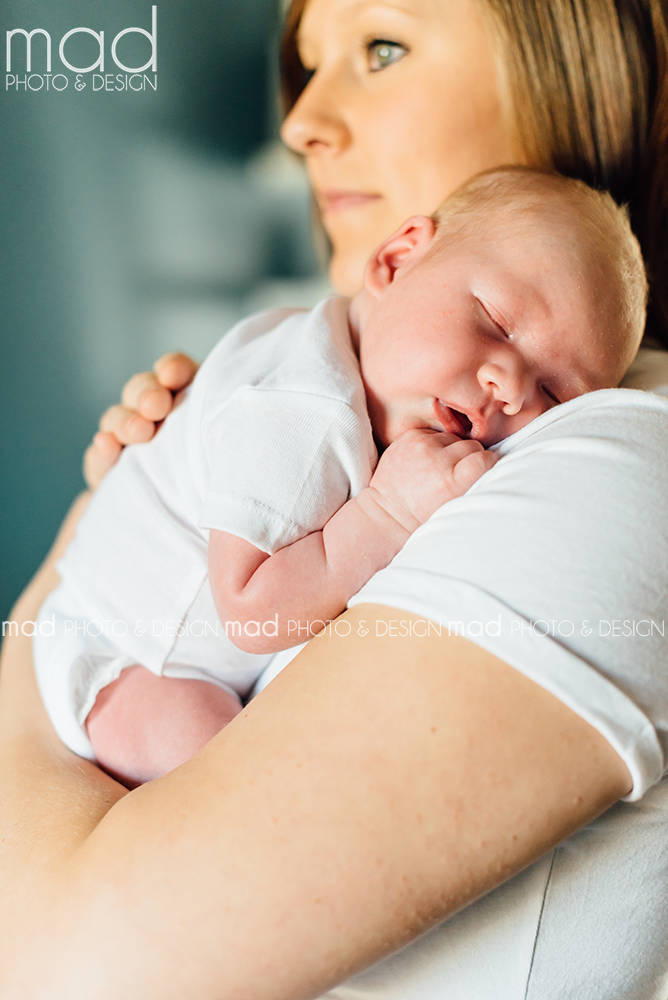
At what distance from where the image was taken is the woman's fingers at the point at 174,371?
1.14 meters

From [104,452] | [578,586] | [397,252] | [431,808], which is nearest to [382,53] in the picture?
[397,252]

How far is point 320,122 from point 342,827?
1172 millimetres

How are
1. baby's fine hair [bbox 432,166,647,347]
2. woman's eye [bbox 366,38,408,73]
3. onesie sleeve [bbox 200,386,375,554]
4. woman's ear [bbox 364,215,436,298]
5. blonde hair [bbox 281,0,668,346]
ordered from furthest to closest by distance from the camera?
woman's eye [bbox 366,38,408,73] < blonde hair [bbox 281,0,668,346] < woman's ear [bbox 364,215,436,298] < baby's fine hair [bbox 432,166,647,347] < onesie sleeve [bbox 200,386,375,554]

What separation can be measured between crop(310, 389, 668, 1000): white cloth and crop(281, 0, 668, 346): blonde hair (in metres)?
0.63

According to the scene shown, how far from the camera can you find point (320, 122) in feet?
4.15

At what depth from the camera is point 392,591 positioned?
0.53m

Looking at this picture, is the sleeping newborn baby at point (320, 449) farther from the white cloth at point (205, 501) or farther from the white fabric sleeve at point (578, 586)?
the white fabric sleeve at point (578, 586)

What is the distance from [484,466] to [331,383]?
186 mm

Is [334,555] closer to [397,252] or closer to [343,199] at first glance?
[397,252]

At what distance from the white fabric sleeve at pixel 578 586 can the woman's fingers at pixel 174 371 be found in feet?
2.36

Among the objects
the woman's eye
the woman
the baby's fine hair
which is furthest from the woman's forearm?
the woman's eye

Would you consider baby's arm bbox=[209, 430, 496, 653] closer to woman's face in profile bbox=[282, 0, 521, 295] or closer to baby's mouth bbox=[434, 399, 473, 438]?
baby's mouth bbox=[434, 399, 473, 438]

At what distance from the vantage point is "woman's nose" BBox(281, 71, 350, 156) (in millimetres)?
1267

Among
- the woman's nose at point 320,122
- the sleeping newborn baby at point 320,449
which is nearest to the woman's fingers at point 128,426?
the sleeping newborn baby at point 320,449
